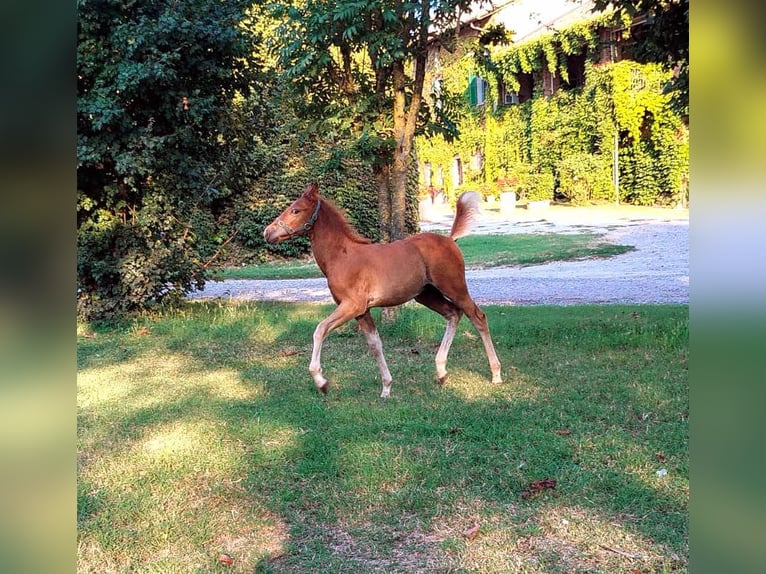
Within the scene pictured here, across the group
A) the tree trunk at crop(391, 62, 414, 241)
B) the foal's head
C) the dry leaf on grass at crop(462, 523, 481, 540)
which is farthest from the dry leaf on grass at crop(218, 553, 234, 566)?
the tree trunk at crop(391, 62, 414, 241)

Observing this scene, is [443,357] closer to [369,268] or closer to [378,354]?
[378,354]

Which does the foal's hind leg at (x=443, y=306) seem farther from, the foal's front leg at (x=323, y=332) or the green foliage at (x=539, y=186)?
the green foliage at (x=539, y=186)

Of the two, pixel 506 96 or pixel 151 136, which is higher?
pixel 506 96

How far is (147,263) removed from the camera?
10820mm

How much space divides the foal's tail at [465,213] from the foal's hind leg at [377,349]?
1.33 metres

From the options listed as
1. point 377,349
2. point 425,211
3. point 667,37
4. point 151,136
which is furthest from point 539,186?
point 377,349

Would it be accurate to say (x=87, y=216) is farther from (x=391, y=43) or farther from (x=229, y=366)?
(x=391, y=43)

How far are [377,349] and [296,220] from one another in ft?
4.96

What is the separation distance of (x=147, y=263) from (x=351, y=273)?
5686 millimetres

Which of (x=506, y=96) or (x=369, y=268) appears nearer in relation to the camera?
(x=369, y=268)

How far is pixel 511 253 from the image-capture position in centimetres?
1892

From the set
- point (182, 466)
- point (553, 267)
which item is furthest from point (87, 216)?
point (553, 267)

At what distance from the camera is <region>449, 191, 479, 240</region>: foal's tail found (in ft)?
23.1

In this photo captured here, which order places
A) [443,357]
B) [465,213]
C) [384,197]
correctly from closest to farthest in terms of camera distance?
1. [443,357]
2. [465,213]
3. [384,197]
